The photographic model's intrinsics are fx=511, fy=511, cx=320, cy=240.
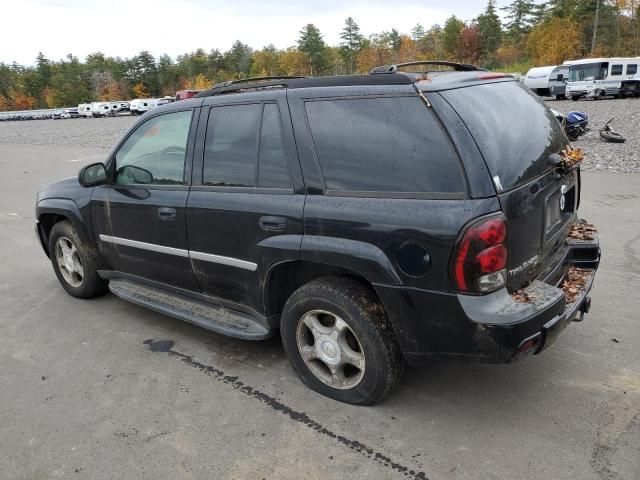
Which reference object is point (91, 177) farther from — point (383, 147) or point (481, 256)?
point (481, 256)

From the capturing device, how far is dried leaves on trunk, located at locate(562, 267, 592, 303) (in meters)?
3.07

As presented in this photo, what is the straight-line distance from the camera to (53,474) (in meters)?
2.66

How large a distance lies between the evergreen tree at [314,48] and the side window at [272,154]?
88.5 meters

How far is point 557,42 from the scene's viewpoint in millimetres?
59875

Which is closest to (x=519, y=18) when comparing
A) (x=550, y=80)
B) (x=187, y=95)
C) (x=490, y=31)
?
(x=490, y=31)

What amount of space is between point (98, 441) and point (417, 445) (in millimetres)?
1779

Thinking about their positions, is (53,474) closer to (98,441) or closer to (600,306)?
(98,441)

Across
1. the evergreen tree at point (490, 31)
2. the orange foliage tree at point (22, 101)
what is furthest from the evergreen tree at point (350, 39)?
the orange foliage tree at point (22, 101)

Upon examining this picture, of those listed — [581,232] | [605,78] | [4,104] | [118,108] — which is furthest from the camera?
[4,104]

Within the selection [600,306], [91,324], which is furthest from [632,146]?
[91,324]

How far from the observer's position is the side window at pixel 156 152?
Result: 3766 mm

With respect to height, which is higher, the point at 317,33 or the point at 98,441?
the point at 317,33

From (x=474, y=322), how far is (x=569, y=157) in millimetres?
1464

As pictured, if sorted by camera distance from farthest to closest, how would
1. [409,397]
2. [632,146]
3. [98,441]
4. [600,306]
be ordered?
[632,146] < [600,306] < [409,397] < [98,441]
